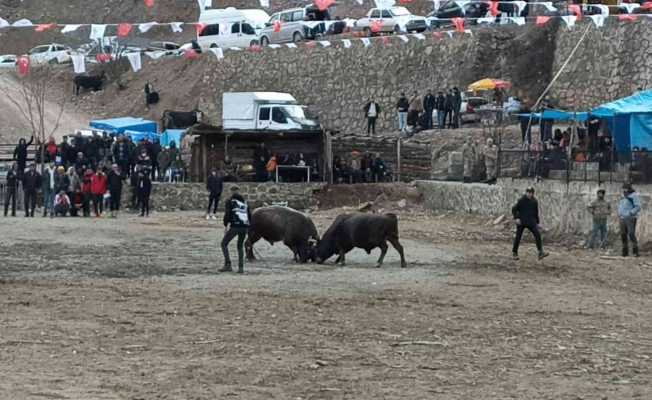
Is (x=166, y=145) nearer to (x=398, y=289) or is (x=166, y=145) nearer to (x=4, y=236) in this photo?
(x=4, y=236)

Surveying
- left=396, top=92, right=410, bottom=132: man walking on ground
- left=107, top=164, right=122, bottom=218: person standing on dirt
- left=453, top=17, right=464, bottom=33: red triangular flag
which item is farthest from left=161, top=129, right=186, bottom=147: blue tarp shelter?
left=107, top=164, right=122, bottom=218: person standing on dirt

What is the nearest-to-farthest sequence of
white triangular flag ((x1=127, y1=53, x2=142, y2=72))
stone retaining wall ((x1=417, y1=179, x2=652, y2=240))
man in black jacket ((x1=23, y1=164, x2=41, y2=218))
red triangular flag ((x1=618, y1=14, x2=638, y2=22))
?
stone retaining wall ((x1=417, y1=179, x2=652, y2=240))
man in black jacket ((x1=23, y1=164, x2=41, y2=218))
red triangular flag ((x1=618, y1=14, x2=638, y2=22))
white triangular flag ((x1=127, y1=53, x2=142, y2=72))

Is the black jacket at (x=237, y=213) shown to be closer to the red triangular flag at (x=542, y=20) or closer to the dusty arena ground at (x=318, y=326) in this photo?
the dusty arena ground at (x=318, y=326)

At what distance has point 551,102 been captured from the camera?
47.8 metres

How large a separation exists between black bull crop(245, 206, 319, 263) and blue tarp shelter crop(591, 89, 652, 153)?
9.29 m

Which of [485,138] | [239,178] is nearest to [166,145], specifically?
[239,178]

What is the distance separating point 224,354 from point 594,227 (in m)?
15.7

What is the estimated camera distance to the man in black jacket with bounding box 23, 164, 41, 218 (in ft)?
123

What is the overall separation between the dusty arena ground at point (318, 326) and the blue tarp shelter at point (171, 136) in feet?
72.3

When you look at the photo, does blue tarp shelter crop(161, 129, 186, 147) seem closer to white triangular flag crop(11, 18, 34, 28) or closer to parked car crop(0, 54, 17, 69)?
parked car crop(0, 54, 17, 69)

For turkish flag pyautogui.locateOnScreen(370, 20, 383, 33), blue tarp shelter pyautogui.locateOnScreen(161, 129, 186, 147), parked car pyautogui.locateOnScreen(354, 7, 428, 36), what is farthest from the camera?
turkish flag pyautogui.locateOnScreen(370, 20, 383, 33)

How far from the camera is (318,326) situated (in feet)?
56.9

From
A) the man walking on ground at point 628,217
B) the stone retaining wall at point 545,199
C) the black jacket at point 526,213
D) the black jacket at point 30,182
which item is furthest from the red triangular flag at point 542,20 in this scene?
the black jacket at point 526,213

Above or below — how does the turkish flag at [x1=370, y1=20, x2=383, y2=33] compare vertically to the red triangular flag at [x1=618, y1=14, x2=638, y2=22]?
above
